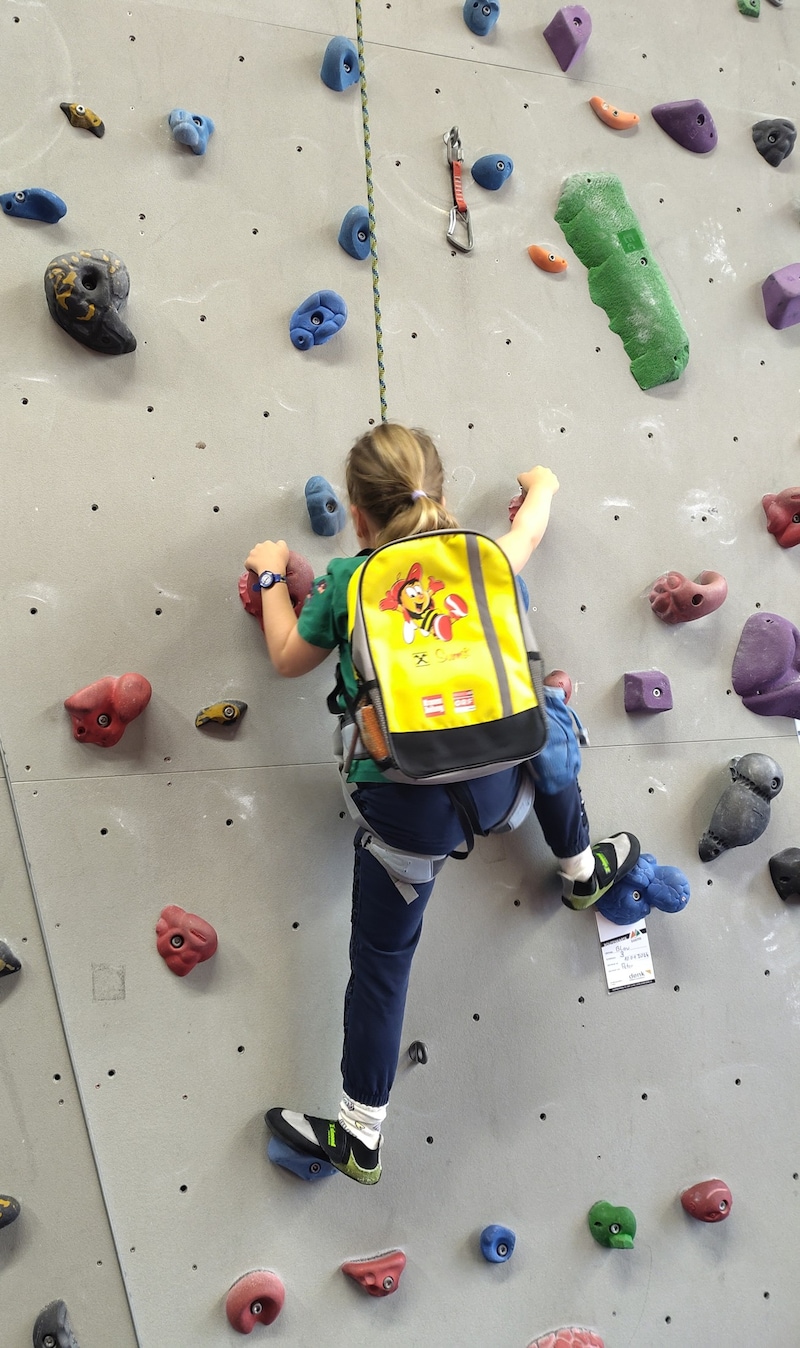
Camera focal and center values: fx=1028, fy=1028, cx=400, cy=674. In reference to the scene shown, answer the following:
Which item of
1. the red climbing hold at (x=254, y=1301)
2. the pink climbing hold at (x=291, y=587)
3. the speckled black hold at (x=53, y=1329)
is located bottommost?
the red climbing hold at (x=254, y=1301)

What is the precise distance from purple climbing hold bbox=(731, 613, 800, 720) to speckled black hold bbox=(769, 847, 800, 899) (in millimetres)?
314

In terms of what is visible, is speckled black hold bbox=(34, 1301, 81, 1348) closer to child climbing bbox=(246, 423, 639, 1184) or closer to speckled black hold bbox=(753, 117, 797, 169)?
child climbing bbox=(246, 423, 639, 1184)

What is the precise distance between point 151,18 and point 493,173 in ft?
2.42

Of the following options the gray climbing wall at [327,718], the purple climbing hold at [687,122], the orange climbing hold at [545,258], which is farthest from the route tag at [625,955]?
the purple climbing hold at [687,122]

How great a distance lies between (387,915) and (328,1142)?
402 mm

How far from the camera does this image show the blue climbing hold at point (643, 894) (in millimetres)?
2064

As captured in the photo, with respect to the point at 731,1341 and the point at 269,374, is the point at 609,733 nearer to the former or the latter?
the point at 269,374

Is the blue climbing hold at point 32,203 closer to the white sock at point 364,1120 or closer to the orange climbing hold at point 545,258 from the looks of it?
the orange climbing hold at point 545,258

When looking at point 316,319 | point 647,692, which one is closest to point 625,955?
point 647,692

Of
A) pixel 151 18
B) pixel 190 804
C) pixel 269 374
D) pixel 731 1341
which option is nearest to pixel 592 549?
pixel 269 374

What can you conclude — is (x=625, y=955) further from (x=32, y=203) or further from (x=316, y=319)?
(x=32, y=203)

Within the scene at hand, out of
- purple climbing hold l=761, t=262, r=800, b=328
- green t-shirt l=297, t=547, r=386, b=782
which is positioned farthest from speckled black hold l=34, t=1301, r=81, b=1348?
purple climbing hold l=761, t=262, r=800, b=328

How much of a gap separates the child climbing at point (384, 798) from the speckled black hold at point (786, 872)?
653 mm

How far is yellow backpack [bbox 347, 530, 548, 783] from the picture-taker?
153 centimetres
